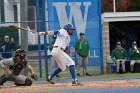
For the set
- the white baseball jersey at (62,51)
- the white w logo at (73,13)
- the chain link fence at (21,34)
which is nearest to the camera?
the white baseball jersey at (62,51)

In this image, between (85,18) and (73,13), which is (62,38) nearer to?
(73,13)

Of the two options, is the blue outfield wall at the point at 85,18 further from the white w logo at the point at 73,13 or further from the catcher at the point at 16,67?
the catcher at the point at 16,67

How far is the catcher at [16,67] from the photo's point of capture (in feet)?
48.6

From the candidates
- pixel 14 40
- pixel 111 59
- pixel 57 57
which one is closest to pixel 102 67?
pixel 111 59

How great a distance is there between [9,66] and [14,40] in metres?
4.75

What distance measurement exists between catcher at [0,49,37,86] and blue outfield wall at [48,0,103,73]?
5256mm

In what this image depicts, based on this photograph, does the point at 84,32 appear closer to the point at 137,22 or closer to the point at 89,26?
the point at 89,26

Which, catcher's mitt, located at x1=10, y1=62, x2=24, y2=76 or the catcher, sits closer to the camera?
the catcher

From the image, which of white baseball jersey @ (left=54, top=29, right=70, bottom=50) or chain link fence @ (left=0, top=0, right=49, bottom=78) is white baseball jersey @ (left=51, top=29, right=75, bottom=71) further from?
chain link fence @ (left=0, top=0, right=49, bottom=78)

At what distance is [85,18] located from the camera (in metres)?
21.0

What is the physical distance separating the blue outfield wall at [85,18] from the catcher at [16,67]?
17.2 feet

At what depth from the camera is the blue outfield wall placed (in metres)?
20.5

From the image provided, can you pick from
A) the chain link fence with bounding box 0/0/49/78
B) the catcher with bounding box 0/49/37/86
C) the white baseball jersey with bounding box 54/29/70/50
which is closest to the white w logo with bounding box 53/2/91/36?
the chain link fence with bounding box 0/0/49/78

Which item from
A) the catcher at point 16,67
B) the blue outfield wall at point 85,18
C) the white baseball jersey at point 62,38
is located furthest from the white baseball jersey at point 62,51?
the blue outfield wall at point 85,18
